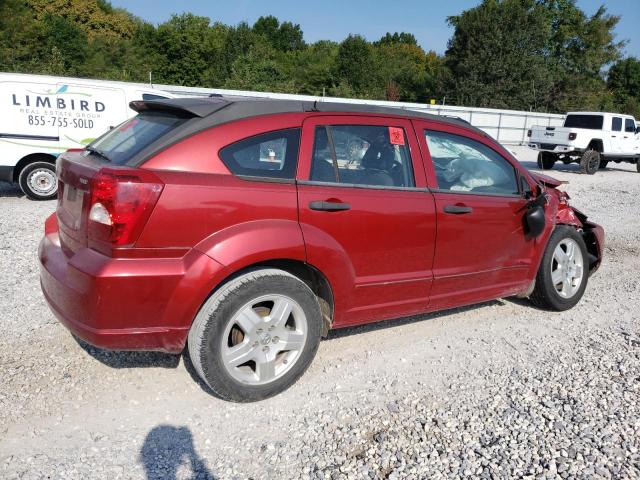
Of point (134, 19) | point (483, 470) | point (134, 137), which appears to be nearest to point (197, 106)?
point (134, 137)

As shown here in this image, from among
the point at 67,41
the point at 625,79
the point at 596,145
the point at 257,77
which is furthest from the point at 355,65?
the point at 625,79

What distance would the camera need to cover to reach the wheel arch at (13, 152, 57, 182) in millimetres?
8797

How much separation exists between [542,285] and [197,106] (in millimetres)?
3144

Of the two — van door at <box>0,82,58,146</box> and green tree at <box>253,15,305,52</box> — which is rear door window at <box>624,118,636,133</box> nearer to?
van door at <box>0,82,58,146</box>

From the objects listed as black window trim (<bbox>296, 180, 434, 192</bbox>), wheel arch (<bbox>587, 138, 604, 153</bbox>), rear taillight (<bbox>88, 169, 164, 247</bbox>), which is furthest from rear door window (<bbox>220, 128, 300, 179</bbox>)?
wheel arch (<bbox>587, 138, 604, 153</bbox>)

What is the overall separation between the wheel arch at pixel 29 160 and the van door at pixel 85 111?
12.8 inches

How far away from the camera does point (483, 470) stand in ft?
8.51

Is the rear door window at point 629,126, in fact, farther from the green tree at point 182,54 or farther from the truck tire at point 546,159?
the green tree at point 182,54

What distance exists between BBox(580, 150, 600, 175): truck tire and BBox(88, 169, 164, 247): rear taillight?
17.2 meters

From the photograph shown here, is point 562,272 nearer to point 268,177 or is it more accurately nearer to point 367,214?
point 367,214

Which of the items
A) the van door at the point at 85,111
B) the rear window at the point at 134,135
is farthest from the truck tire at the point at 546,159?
the rear window at the point at 134,135

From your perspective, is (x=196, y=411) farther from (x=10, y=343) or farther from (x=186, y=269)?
(x=10, y=343)

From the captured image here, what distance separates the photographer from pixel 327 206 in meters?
3.16

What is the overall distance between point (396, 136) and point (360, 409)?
1.76m
